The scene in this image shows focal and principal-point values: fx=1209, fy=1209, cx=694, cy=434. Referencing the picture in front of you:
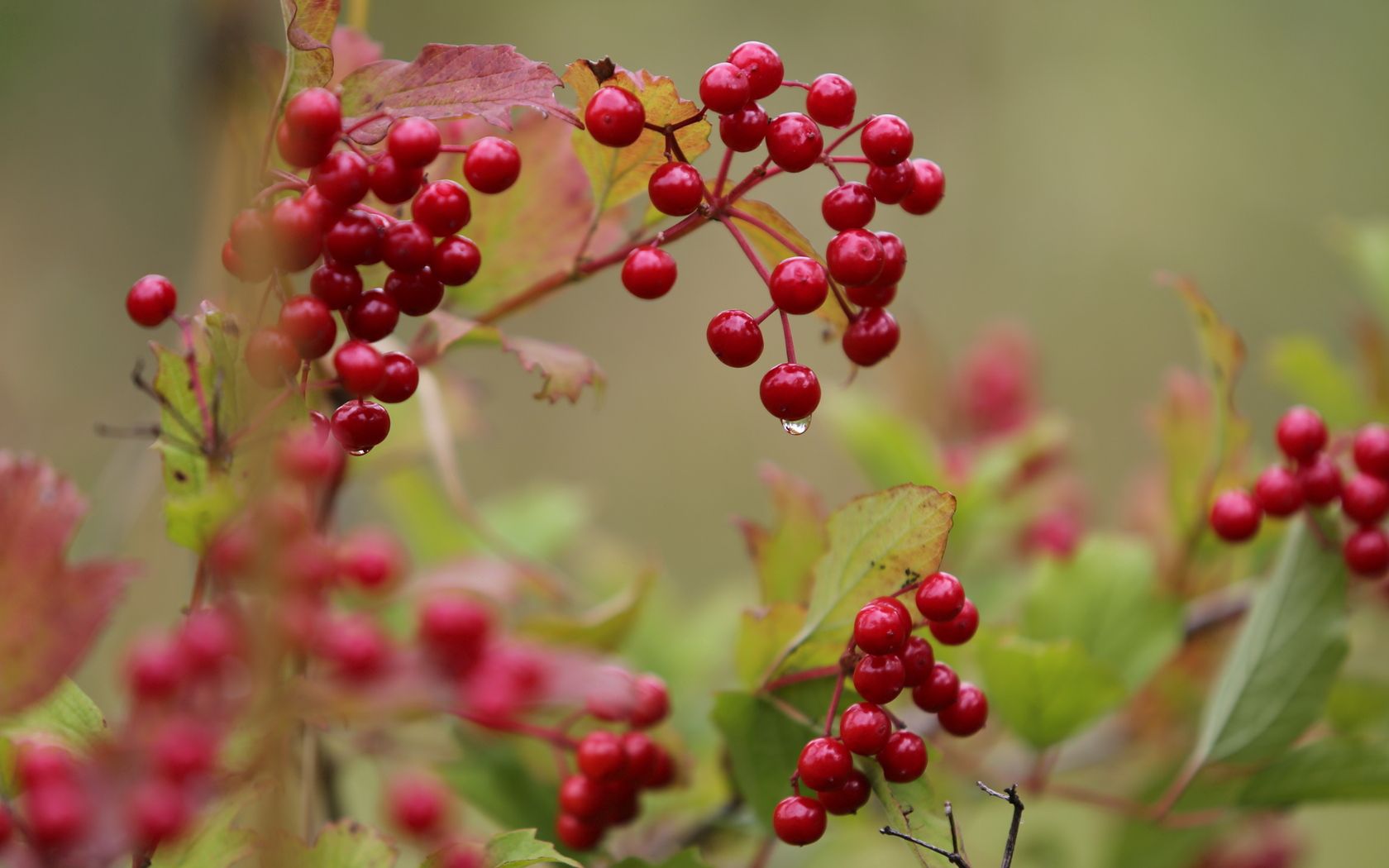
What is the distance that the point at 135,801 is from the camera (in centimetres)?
34

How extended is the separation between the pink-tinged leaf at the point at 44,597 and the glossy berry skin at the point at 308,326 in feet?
0.27

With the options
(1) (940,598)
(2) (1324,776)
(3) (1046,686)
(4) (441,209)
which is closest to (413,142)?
(4) (441,209)

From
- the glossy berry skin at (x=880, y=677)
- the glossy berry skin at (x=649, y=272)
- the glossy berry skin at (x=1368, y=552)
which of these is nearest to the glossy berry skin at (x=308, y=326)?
the glossy berry skin at (x=649, y=272)

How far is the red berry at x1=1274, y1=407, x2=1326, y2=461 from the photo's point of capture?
1.78 ft

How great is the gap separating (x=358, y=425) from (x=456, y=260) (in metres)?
0.06

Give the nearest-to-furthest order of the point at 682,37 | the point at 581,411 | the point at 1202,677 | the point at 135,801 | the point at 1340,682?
1. the point at 135,801
2. the point at 1340,682
3. the point at 1202,677
4. the point at 581,411
5. the point at 682,37

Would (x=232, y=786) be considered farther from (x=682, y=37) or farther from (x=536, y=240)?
(x=682, y=37)

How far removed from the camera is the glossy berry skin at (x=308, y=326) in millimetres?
383

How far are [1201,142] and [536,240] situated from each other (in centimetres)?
217

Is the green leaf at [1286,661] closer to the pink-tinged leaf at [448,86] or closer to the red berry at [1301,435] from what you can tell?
the red berry at [1301,435]

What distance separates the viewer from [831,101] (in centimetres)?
43

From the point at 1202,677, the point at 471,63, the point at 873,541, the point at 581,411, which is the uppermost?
the point at 471,63

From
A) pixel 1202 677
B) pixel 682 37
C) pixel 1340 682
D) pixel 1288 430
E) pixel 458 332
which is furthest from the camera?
pixel 682 37

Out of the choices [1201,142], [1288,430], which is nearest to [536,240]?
[1288,430]
